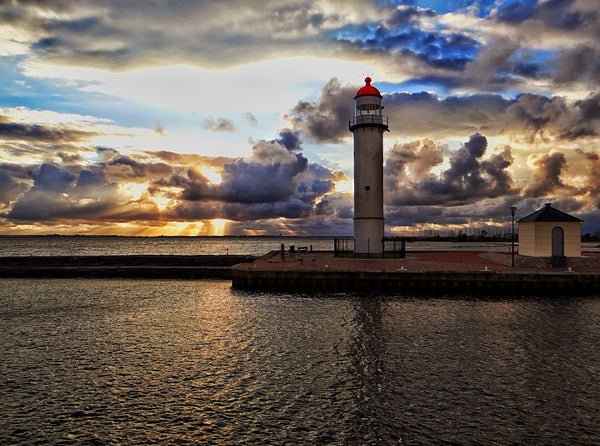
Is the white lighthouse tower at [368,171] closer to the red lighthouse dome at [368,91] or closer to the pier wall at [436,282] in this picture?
the red lighthouse dome at [368,91]

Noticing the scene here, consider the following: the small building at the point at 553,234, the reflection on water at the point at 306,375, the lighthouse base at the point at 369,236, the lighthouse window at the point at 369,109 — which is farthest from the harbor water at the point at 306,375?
the lighthouse window at the point at 369,109

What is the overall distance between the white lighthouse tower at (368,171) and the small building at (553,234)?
12.4m

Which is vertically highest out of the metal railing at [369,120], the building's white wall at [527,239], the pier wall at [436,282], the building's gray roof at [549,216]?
the metal railing at [369,120]

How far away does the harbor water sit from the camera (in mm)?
11141

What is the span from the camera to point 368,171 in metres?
41.1

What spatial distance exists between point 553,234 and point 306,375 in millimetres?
28931

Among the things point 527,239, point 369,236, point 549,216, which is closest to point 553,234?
point 549,216

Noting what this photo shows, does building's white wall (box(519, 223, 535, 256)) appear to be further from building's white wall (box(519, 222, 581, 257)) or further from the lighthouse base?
the lighthouse base

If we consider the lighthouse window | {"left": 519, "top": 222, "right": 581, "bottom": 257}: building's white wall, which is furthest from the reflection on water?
the lighthouse window

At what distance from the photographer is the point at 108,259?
6034cm

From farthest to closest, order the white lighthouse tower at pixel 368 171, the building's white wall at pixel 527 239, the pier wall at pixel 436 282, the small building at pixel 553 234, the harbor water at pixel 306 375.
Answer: the white lighthouse tower at pixel 368 171 → the building's white wall at pixel 527 239 → the small building at pixel 553 234 → the pier wall at pixel 436 282 → the harbor water at pixel 306 375

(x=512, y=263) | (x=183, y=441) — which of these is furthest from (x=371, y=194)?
(x=183, y=441)

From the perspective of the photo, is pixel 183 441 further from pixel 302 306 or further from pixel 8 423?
pixel 302 306

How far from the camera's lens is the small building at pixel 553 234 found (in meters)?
35.5
